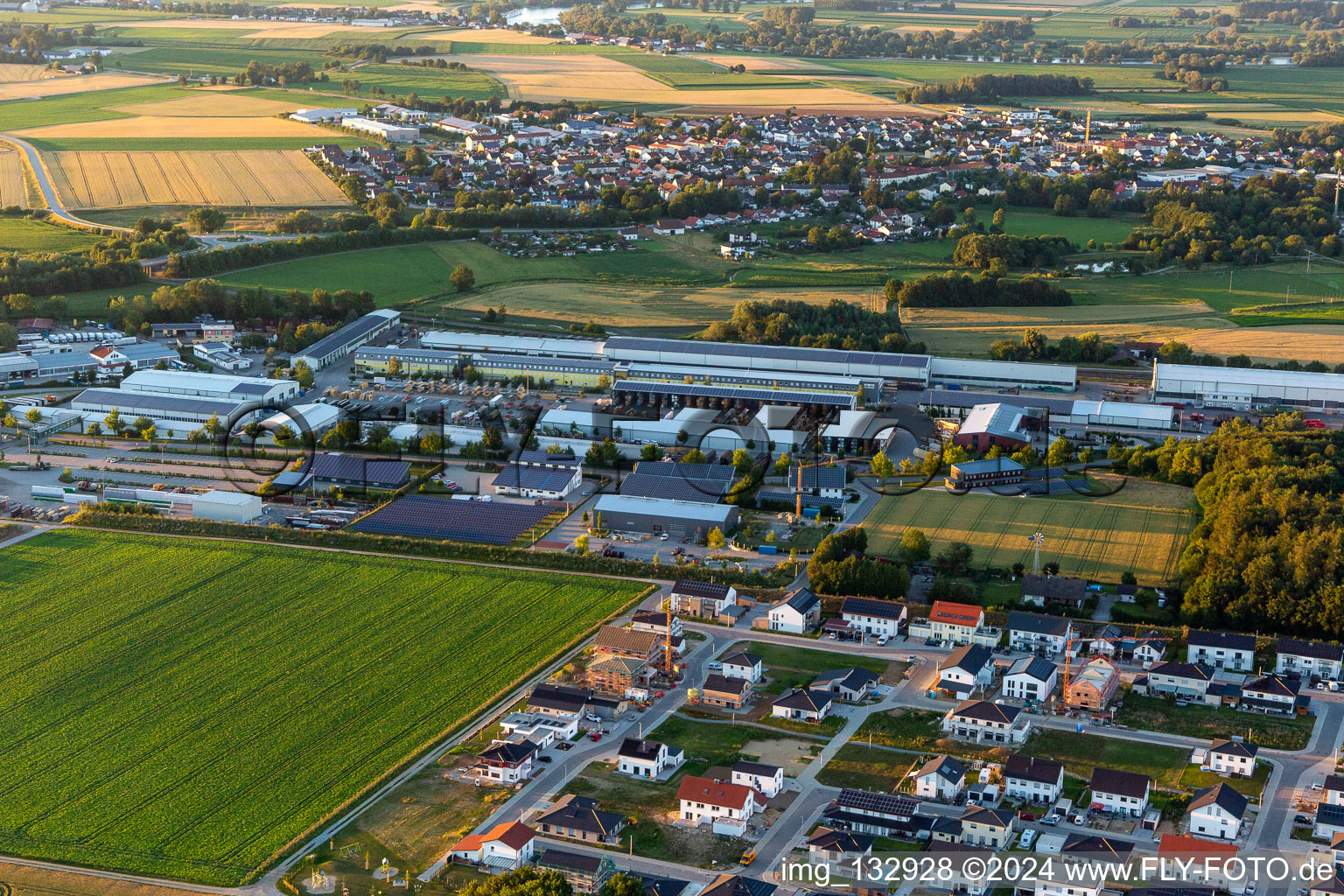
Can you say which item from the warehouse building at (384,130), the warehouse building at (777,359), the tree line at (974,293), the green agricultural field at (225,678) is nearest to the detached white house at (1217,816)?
the green agricultural field at (225,678)

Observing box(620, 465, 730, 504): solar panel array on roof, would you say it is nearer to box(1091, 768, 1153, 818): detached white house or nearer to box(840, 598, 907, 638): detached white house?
box(840, 598, 907, 638): detached white house

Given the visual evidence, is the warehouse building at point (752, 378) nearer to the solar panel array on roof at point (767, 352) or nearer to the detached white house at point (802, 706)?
the solar panel array on roof at point (767, 352)

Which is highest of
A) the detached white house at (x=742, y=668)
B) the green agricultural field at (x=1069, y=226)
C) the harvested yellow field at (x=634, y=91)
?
the harvested yellow field at (x=634, y=91)

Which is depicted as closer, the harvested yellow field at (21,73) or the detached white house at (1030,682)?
the detached white house at (1030,682)

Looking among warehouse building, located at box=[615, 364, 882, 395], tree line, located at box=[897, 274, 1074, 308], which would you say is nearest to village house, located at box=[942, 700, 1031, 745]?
warehouse building, located at box=[615, 364, 882, 395]

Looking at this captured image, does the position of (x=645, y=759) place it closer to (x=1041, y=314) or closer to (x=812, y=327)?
(x=812, y=327)

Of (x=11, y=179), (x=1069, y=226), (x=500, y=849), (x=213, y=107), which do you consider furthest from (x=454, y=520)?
(x=213, y=107)
